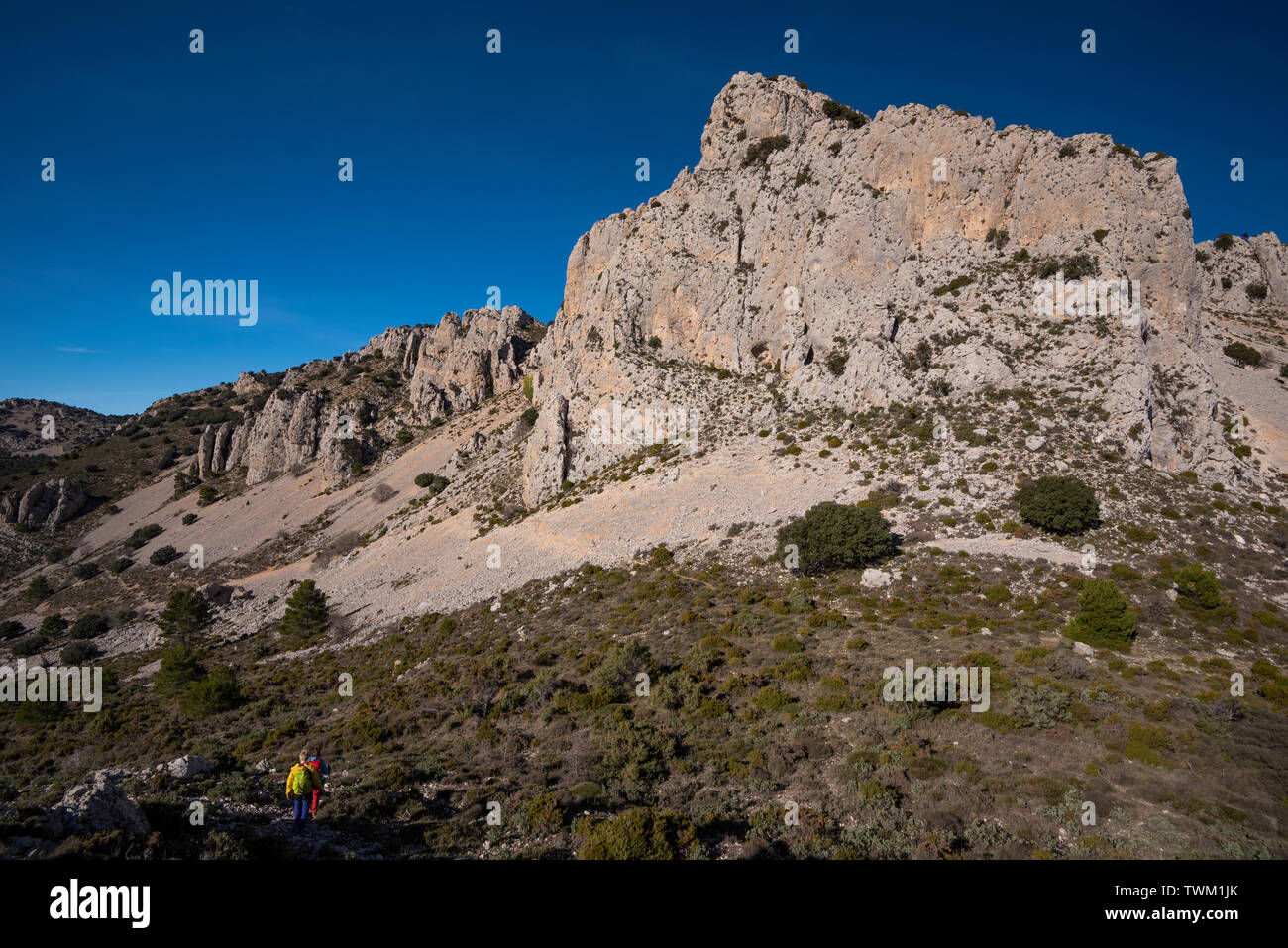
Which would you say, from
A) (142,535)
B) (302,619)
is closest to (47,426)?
(142,535)

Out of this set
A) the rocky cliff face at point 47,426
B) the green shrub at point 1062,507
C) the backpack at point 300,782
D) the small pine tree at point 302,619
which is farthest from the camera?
the rocky cliff face at point 47,426

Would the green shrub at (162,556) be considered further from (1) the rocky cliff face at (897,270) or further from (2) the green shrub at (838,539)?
(2) the green shrub at (838,539)

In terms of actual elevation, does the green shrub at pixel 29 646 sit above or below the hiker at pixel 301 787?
below

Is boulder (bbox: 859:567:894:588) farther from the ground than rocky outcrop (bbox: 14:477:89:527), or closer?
closer

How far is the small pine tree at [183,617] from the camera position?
41.5 m

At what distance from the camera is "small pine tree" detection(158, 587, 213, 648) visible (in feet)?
136

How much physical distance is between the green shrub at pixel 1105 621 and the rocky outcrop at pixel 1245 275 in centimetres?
8451

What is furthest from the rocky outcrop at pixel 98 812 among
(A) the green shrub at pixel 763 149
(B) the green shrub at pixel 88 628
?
(A) the green shrub at pixel 763 149

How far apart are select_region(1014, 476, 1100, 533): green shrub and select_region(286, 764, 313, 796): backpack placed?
111ft

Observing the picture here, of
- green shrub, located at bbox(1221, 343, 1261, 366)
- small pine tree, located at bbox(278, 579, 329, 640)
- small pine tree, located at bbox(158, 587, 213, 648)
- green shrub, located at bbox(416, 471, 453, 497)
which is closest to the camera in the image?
small pine tree, located at bbox(278, 579, 329, 640)

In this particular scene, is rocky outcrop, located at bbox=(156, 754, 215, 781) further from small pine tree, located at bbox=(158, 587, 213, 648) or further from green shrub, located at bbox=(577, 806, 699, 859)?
small pine tree, located at bbox=(158, 587, 213, 648)

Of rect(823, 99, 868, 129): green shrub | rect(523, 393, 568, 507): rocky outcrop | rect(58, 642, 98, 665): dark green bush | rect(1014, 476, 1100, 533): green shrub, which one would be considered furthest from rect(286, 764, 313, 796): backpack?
rect(823, 99, 868, 129): green shrub

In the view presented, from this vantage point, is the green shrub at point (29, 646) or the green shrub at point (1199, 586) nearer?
the green shrub at point (1199, 586)
